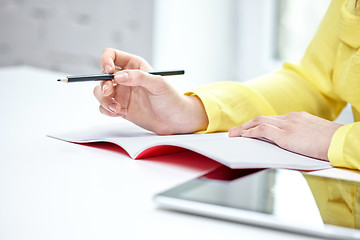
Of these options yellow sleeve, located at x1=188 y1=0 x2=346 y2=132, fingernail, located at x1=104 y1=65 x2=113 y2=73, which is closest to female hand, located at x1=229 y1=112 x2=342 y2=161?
yellow sleeve, located at x1=188 y1=0 x2=346 y2=132

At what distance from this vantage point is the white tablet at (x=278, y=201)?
406 mm

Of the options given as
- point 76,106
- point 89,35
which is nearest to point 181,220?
point 76,106

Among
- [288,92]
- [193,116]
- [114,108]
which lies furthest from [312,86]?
[114,108]

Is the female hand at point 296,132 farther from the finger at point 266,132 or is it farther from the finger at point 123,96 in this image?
the finger at point 123,96

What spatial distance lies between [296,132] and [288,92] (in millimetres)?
277

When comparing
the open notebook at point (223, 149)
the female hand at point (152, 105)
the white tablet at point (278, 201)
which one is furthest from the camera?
the female hand at point (152, 105)

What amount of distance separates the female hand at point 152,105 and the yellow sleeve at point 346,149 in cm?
24

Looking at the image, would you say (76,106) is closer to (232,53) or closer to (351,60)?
(351,60)

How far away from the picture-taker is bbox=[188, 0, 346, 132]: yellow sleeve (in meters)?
0.84

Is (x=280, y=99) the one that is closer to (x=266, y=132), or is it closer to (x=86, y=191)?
(x=266, y=132)

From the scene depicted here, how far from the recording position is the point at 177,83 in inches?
85.3

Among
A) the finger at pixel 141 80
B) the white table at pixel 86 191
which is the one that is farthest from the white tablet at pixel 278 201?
Answer: the finger at pixel 141 80

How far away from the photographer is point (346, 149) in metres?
0.63

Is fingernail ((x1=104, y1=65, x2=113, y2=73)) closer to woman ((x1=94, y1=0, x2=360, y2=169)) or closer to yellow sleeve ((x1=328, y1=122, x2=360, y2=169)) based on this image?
woman ((x1=94, y1=0, x2=360, y2=169))
